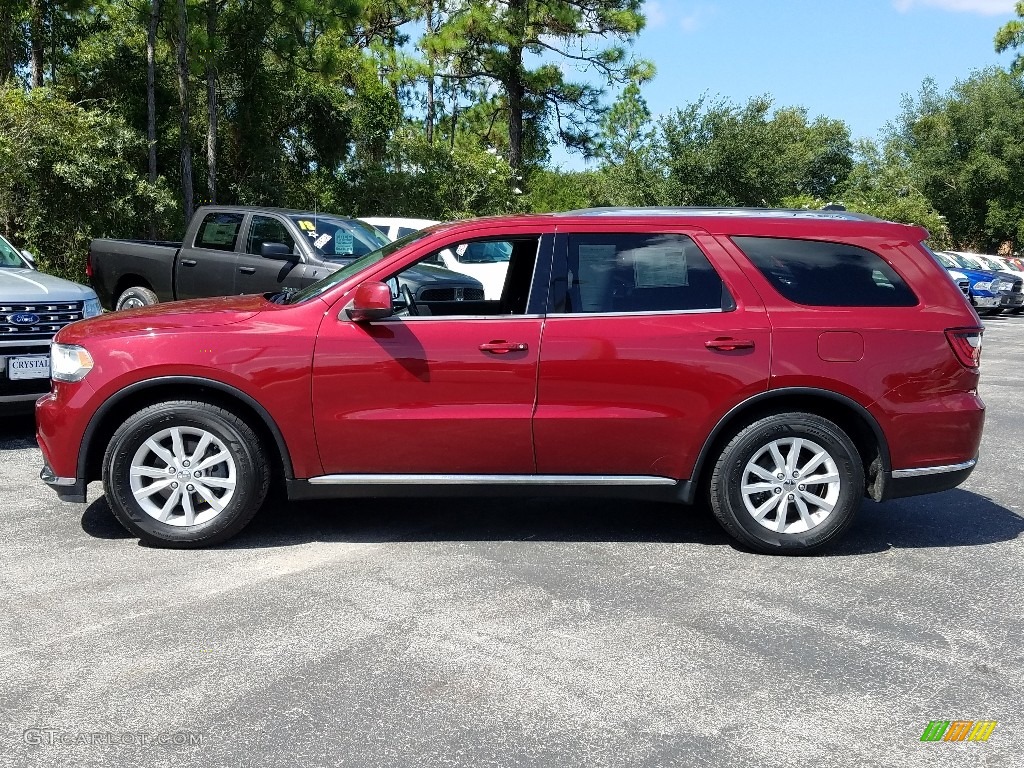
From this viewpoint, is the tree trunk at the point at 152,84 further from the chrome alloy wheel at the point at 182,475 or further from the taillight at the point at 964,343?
the taillight at the point at 964,343

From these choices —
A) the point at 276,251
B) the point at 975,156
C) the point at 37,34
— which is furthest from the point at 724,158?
the point at 276,251

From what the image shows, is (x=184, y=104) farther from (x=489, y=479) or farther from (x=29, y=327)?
(x=489, y=479)

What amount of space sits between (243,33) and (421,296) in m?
20.3

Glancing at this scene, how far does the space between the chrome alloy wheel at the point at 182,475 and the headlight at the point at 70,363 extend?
491 millimetres

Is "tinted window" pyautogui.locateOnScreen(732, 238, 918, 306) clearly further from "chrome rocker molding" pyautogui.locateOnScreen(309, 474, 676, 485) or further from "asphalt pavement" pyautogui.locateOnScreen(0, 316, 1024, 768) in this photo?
"asphalt pavement" pyautogui.locateOnScreen(0, 316, 1024, 768)

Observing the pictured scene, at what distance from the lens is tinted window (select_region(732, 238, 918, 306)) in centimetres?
525

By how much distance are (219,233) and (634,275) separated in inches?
305

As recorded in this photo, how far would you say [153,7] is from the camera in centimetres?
2031

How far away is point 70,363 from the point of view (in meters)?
5.18

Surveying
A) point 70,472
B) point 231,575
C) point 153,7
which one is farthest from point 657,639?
point 153,7

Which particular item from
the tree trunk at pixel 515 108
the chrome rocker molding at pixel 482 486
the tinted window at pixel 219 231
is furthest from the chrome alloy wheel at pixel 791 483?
the tree trunk at pixel 515 108

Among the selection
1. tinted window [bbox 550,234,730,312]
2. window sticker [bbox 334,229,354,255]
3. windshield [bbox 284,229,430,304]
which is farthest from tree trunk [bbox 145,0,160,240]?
tinted window [bbox 550,234,730,312]

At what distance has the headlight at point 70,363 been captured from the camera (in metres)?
5.12

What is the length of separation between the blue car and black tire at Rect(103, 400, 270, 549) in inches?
982
